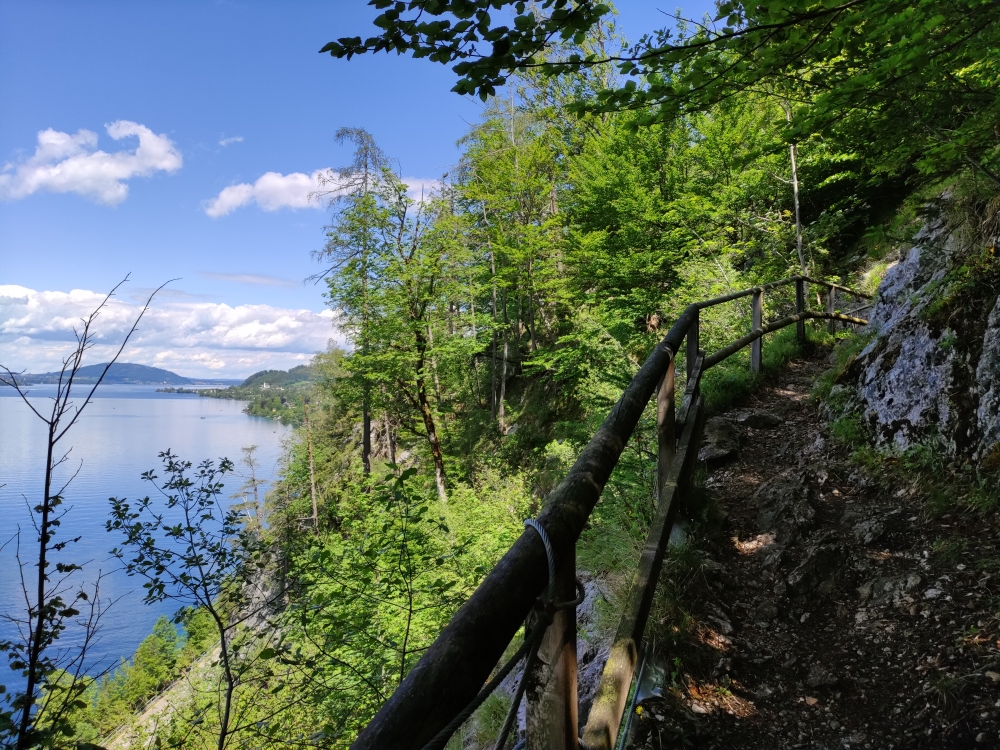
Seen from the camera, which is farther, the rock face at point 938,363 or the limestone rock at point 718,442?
the limestone rock at point 718,442

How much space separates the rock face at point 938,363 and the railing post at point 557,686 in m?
→ 3.66

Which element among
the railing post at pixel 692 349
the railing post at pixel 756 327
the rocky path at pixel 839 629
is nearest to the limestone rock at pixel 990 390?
the rocky path at pixel 839 629

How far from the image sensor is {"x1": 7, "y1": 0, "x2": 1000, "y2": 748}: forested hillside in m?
2.88

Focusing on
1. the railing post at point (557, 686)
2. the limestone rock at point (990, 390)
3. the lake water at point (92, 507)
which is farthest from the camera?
the lake water at point (92, 507)

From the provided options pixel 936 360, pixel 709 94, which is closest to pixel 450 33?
pixel 709 94

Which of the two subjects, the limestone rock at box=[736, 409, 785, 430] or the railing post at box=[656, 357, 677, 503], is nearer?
the railing post at box=[656, 357, 677, 503]

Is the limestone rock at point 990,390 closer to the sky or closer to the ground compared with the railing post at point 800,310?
closer to the ground

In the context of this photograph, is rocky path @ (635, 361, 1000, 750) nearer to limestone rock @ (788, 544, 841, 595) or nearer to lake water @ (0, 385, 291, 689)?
limestone rock @ (788, 544, 841, 595)

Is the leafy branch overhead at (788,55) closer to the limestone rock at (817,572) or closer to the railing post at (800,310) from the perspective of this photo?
the limestone rock at (817,572)

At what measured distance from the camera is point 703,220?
13875 mm

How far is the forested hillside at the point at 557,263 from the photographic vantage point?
2.88 meters

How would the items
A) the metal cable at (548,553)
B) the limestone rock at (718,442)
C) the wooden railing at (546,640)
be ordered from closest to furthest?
the wooden railing at (546,640) < the metal cable at (548,553) < the limestone rock at (718,442)

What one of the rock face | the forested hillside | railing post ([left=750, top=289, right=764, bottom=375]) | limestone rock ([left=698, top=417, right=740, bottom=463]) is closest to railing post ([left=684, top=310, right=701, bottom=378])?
the forested hillside

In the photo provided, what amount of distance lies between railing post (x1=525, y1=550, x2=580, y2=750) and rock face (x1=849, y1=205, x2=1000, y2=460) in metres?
3.66
